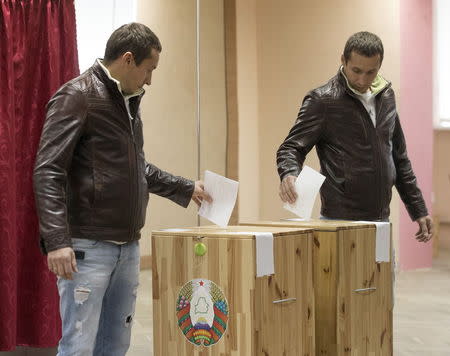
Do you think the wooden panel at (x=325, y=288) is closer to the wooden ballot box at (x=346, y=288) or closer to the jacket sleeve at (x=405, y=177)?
the wooden ballot box at (x=346, y=288)

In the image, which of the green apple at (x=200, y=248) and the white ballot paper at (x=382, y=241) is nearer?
the green apple at (x=200, y=248)

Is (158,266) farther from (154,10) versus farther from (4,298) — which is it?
(154,10)

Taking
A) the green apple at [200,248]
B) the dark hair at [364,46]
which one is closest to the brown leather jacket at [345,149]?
the dark hair at [364,46]

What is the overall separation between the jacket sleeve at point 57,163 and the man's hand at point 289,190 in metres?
0.81

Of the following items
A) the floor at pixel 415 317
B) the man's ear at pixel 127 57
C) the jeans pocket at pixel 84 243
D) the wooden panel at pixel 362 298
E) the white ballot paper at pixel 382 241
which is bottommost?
the floor at pixel 415 317

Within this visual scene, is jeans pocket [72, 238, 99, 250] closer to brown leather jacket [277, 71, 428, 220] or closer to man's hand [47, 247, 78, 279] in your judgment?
man's hand [47, 247, 78, 279]

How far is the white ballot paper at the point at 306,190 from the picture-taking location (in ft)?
8.73

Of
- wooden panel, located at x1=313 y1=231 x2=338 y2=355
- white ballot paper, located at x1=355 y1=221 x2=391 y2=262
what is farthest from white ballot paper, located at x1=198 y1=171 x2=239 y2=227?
white ballot paper, located at x1=355 y1=221 x2=391 y2=262

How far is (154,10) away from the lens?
6.83 metres

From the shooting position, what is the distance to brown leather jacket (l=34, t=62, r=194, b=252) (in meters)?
2.20

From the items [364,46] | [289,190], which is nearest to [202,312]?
[289,190]

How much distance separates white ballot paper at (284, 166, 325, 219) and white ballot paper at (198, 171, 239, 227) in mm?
275

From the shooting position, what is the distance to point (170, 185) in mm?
2658

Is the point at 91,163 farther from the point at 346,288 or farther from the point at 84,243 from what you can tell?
the point at 346,288
